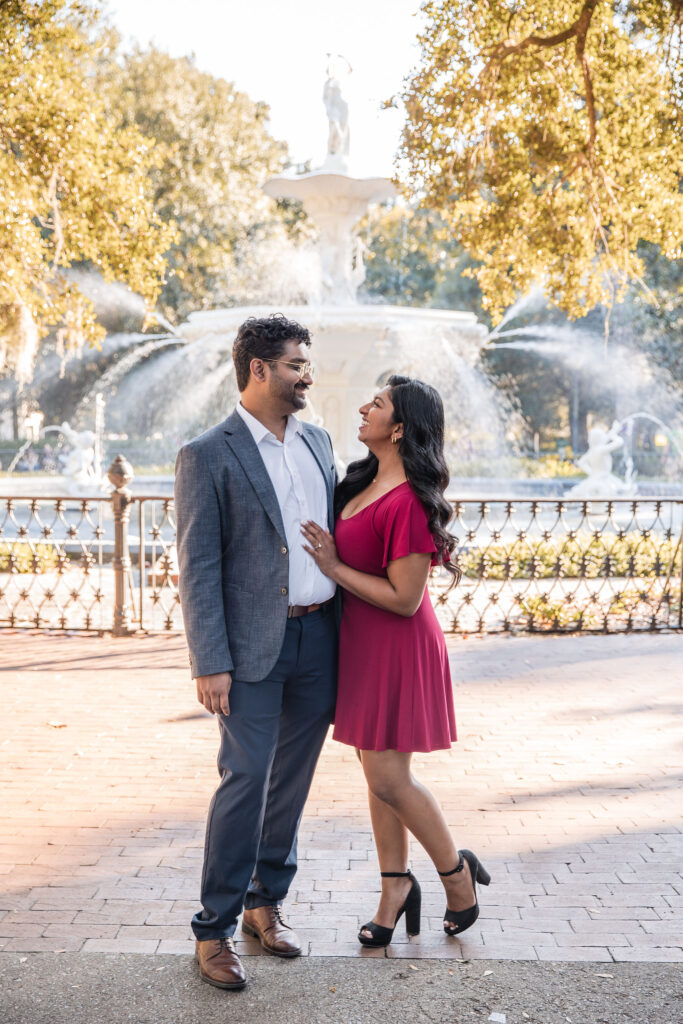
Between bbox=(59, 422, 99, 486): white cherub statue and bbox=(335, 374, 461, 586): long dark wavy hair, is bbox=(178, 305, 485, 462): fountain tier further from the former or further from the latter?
bbox=(335, 374, 461, 586): long dark wavy hair

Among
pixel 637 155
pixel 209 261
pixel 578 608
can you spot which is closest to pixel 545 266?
pixel 637 155

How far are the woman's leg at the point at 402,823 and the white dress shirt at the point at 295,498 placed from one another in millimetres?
590

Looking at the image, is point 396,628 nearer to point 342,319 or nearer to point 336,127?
point 342,319

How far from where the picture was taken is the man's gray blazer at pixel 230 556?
3.27m

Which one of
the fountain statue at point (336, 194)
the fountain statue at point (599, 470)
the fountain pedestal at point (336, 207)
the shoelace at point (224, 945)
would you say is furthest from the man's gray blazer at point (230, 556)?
the fountain statue at point (599, 470)

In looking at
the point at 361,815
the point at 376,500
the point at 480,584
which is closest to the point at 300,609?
the point at 376,500

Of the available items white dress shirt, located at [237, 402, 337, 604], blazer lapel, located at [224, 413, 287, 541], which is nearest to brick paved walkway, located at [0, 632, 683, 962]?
white dress shirt, located at [237, 402, 337, 604]

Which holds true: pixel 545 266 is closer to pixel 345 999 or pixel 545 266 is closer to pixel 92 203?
pixel 92 203

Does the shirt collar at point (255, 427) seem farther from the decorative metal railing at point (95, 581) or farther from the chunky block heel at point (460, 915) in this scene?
the decorative metal railing at point (95, 581)

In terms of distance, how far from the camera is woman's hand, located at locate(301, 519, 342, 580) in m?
3.38

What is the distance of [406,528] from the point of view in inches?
130

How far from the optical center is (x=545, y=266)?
11.5m

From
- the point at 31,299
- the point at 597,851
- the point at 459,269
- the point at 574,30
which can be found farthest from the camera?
Answer: the point at 459,269

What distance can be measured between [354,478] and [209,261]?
2838 cm
